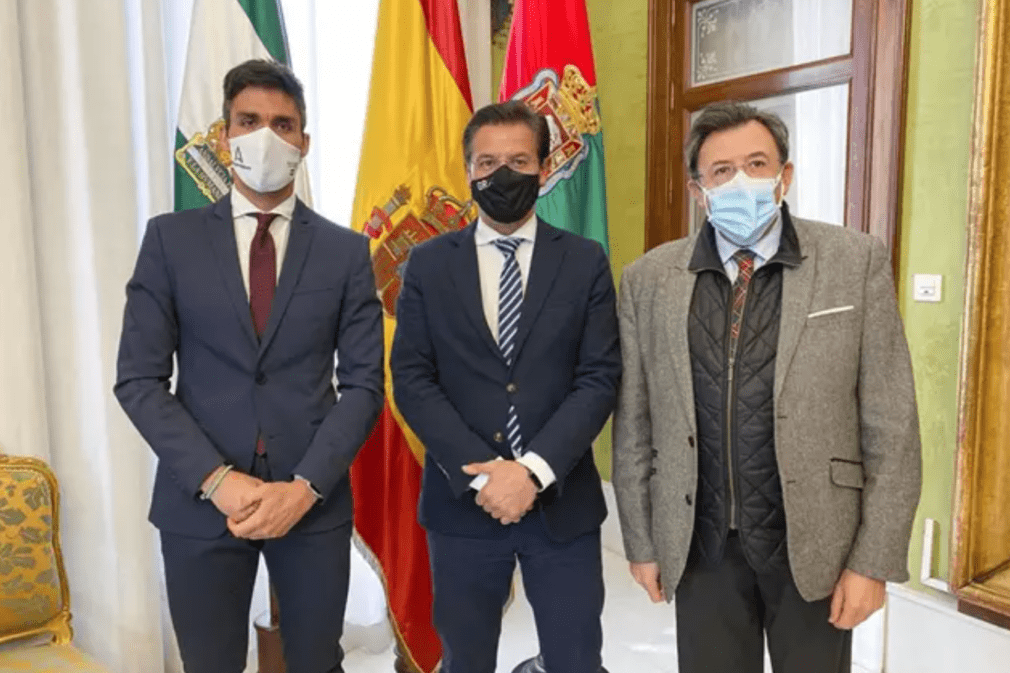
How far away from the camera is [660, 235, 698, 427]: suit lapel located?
58.4 inches

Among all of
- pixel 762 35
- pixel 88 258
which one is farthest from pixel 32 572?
pixel 762 35

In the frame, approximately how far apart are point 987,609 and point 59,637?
258cm

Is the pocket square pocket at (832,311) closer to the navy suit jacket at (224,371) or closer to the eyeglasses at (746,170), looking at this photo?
the eyeglasses at (746,170)

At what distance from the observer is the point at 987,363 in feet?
7.73

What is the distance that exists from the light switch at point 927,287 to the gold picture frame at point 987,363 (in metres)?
0.13

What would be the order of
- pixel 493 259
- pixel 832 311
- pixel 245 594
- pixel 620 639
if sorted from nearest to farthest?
pixel 832 311 → pixel 245 594 → pixel 493 259 → pixel 620 639

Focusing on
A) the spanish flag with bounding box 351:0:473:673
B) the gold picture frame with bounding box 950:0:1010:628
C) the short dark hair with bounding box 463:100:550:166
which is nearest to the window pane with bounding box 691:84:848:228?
the gold picture frame with bounding box 950:0:1010:628

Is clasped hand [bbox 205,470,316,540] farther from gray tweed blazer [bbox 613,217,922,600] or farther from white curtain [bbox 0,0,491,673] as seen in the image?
white curtain [bbox 0,0,491,673]

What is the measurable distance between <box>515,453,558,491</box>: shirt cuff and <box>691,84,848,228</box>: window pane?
5.08ft

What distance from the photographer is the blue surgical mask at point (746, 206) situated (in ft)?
4.78

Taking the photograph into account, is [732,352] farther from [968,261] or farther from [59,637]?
[59,637]

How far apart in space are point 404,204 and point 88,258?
0.93 m

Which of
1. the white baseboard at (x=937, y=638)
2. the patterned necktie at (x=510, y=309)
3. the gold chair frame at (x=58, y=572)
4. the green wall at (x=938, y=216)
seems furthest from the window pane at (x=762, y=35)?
the gold chair frame at (x=58, y=572)

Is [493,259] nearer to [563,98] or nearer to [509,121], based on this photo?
[509,121]
